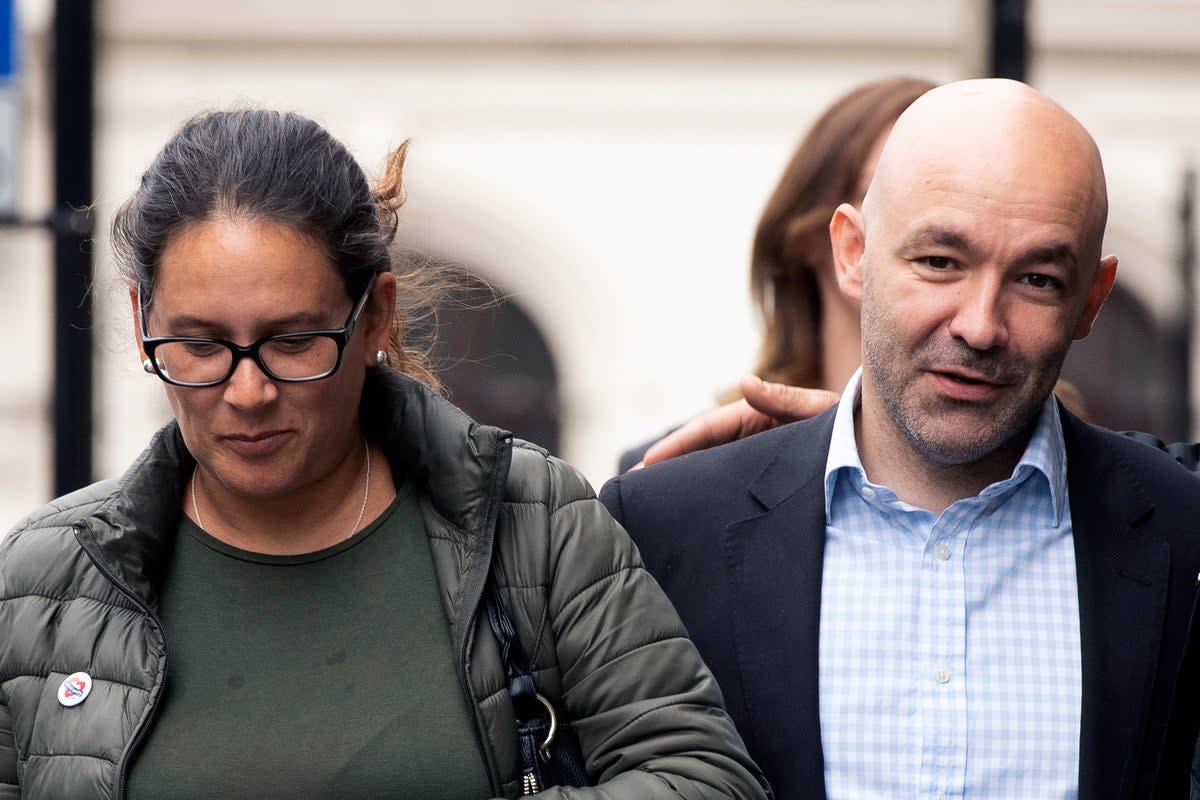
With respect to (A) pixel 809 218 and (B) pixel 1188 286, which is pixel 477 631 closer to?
(A) pixel 809 218

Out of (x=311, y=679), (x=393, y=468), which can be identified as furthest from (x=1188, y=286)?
(x=311, y=679)

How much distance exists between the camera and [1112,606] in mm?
2410

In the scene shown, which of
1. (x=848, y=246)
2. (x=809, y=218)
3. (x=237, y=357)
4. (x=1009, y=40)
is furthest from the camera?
(x=1009, y=40)

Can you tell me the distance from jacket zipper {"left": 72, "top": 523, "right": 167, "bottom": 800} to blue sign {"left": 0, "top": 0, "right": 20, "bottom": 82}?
9.32 ft

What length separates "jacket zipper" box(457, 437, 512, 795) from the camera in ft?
6.80

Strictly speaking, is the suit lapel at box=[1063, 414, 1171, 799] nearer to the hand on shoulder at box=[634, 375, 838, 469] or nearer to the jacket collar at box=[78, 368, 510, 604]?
the hand on shoulder at box=[634, 375, 838, 469]

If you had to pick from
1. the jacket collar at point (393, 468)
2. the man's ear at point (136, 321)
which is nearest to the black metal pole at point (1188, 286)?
the jacket collar at point (393, 468)

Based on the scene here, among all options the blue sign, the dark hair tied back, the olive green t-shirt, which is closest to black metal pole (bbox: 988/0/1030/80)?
the blue sign

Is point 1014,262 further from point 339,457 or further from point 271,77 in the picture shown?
point 271,77

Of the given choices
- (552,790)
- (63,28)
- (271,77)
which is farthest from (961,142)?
(271,77)

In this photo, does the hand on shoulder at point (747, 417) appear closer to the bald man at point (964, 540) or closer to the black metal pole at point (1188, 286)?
the bald man at point (964, 540)

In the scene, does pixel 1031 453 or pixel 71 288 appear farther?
pixel 71 288

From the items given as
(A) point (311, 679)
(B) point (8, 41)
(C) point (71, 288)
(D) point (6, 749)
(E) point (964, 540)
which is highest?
(B) point (8, 41)

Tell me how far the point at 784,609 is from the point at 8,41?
3.18m
